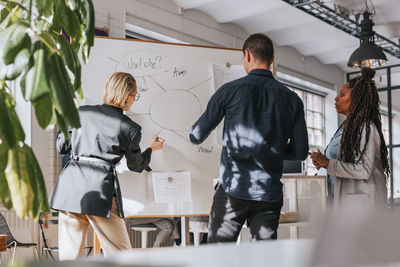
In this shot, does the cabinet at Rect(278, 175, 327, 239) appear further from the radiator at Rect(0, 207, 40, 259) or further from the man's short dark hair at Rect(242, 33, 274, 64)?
the radiator at Rect(0, 207, 40, 259)

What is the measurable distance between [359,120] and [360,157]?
202 mm

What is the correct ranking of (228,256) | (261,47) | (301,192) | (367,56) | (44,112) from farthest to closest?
1. (367,56)
2. (301,192)
3. (261,47)
4. (44,112)
5. (228,256)

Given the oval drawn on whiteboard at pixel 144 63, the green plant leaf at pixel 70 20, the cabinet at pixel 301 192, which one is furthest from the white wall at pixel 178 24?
the green plant leaf at pixel 70 20

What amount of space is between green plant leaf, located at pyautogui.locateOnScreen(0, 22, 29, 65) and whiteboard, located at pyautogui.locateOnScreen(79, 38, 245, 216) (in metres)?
2.59

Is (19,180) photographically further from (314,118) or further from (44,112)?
(314,118)

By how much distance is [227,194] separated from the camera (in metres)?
2.29

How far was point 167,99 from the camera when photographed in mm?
3674

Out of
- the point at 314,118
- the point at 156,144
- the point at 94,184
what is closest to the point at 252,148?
the point at 94,184

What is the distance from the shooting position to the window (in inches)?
447

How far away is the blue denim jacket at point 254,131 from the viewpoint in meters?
2.27

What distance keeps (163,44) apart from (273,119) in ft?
5.41

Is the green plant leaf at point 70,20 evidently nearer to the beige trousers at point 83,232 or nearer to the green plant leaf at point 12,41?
the green plant leaf at point 12,41

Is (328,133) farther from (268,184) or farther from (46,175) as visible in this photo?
(268,184)

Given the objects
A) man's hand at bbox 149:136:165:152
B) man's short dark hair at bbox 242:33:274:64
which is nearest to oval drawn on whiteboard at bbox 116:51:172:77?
man's hand at bbox 149:136:165:152
